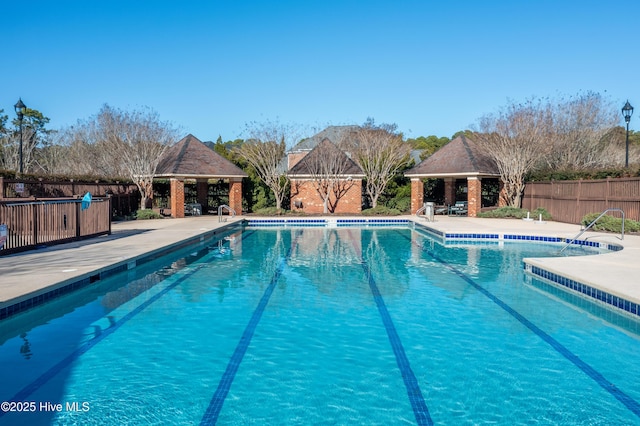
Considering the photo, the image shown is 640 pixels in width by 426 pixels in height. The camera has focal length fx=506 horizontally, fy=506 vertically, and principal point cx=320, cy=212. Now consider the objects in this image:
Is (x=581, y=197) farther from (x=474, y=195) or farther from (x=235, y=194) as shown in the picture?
(x=235, y=194)

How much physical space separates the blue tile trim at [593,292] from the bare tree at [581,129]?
1980cm

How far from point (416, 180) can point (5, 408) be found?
88.5 feet

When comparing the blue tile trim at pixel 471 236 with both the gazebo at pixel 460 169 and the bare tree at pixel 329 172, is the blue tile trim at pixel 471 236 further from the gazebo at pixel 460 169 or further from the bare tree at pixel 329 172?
the bare tree at pixel 329 172

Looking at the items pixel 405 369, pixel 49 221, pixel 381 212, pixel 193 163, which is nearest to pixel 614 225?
pixel 381 212

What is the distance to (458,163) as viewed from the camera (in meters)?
29.3

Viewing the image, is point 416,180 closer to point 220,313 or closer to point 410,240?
point 410,240

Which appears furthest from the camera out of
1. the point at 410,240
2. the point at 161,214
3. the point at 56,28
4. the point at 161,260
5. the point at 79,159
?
the point at 79,159

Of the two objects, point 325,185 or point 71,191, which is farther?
point 325,185

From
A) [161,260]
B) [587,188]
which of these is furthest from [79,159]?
[587,188]

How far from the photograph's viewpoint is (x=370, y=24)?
23891 mm

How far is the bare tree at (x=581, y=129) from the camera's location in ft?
93.8

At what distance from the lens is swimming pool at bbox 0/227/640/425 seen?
4902 millimetres

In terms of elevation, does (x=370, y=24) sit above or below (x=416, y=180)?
above

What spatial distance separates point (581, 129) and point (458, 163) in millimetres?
7423
